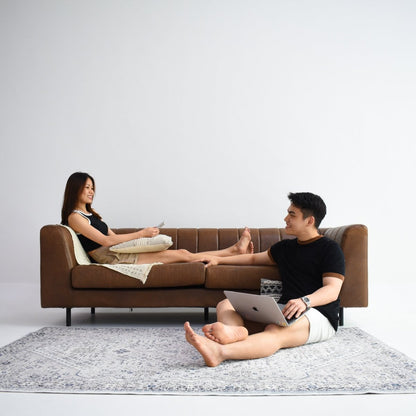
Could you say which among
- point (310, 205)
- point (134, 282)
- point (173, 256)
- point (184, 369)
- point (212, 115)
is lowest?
point (184, 369)

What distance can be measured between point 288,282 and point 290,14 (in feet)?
11.3

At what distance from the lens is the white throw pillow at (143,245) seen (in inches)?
132

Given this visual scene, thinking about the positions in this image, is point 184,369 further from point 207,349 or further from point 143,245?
point 143,245

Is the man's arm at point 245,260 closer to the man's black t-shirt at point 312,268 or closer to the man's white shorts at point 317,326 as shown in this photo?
the man's black t-shirt at point 312,268

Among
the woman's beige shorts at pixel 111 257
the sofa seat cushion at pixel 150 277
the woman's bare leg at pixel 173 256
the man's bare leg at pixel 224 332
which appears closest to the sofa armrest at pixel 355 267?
the woman's bare leg at pixel 173 256

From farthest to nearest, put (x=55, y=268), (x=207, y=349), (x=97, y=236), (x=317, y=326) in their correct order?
(x=97, y=236) < (x=55, y=268) < (x=317, y=326) < (x=207, y=349)

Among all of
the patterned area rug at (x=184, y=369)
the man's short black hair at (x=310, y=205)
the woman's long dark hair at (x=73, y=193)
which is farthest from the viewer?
the woman's long dark hair at (x=73, y=193)

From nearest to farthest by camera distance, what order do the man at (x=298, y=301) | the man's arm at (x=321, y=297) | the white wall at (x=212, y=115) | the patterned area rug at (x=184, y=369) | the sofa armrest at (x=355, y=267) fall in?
1. the patterned area rug at (x=184, y=369)
2. the man at (x=298, y=301)
3. the man's arm at (x=321, y=297)
4. the sofa armrest at (x=355, y=267)
5. the white wall at (x=212, y=115)

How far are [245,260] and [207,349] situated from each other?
1.28 metres

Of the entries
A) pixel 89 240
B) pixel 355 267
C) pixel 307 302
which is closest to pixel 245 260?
pixel 355 267

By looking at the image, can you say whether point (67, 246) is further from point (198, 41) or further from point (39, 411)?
point (198, 41)

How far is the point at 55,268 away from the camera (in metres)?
3.18

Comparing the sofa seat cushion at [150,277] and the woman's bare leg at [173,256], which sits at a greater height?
the woman's bare leg at [173,256]

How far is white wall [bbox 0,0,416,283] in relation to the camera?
485 centimetres
